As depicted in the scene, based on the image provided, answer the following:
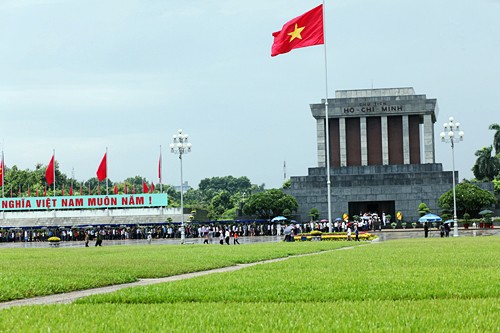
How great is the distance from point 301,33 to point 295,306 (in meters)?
33.2

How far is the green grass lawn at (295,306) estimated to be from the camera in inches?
391

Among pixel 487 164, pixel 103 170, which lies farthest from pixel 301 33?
pixel 487 164

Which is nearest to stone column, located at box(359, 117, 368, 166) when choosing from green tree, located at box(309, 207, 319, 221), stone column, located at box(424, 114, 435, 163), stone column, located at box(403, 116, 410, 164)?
stone column, located at box(403, 116, 410, 164)

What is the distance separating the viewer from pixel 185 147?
56.5 m

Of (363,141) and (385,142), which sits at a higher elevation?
(363,141)

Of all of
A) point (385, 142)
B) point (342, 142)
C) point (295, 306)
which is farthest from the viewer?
point (342, 142)

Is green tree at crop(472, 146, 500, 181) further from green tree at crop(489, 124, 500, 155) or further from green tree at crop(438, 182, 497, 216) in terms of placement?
green tree at crop(438, 182, 497, 216)

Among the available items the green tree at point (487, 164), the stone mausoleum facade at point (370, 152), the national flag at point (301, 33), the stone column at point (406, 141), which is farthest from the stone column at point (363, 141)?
the national flag at point (301, 33)

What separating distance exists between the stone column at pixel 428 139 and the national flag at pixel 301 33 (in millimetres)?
47040

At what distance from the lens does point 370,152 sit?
90438 mm

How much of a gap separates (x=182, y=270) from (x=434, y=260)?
7749 millimetres

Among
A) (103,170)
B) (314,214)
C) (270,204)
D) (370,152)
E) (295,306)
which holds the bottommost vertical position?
(295,306)

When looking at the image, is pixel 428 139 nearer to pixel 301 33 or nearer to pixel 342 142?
pixel 342 142

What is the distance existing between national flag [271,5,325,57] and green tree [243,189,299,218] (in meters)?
36.5
